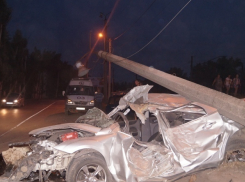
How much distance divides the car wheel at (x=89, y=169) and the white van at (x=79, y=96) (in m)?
14.3

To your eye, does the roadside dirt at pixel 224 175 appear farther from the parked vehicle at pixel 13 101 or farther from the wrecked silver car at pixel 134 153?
the parked vehicle at pixel 13 101

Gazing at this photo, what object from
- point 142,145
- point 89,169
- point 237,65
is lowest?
point 89,169

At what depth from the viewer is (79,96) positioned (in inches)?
774

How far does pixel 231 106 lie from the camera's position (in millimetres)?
6535

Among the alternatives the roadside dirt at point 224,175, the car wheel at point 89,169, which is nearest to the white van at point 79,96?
the roadside dirt at point 224,175

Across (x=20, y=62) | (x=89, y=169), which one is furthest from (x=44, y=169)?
(x=20, y=62)

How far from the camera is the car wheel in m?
5.05

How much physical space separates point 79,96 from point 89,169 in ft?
47.7

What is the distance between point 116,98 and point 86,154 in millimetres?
9924

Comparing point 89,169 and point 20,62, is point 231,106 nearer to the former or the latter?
point 89,169

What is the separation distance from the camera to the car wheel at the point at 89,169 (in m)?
5.05

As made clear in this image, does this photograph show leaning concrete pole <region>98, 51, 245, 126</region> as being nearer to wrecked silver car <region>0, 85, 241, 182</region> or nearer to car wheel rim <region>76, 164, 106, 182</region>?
wrecked silver car <region>0, 85, 241, 182</region>

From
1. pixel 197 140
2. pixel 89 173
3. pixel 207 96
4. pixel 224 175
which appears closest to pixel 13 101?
pixel 207 96

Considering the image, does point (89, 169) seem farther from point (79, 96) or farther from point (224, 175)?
point (79, 96)
